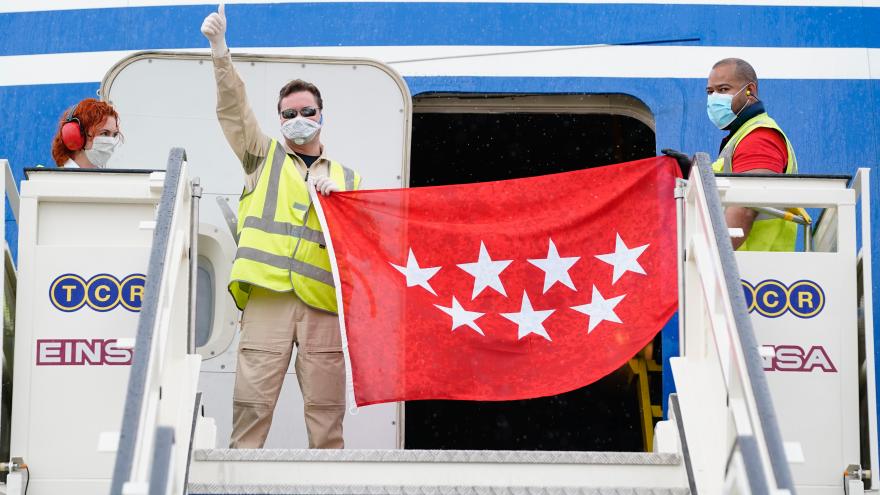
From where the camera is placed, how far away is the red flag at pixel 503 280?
5.70 meters

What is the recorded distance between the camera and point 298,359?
6129mm

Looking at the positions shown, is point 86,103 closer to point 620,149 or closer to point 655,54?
point 655,54

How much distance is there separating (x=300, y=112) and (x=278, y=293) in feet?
2.61

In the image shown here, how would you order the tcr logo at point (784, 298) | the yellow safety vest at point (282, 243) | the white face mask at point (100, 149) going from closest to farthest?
the tcr logo at point (784, 298) → the yellow safety vest at point (282, 243) → the white face mask at point (100, 149)

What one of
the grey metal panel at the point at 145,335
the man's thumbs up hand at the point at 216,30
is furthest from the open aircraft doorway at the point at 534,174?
the grey metal panel at the point at 145,335

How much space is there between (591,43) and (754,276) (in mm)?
2580

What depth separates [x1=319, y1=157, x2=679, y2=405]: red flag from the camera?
5.70m

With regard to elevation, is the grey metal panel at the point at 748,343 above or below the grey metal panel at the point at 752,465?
Result: above

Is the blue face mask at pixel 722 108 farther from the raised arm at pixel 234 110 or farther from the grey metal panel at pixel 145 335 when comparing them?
the grey metal panel at pixel 145 335

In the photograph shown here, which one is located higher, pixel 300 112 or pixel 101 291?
pixel 300 112

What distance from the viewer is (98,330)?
5.21 meters

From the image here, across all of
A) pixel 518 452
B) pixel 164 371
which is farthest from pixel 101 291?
pixel 518 452

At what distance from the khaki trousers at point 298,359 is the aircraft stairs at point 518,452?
818 mm

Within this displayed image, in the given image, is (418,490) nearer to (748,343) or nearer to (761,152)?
(748,343)
